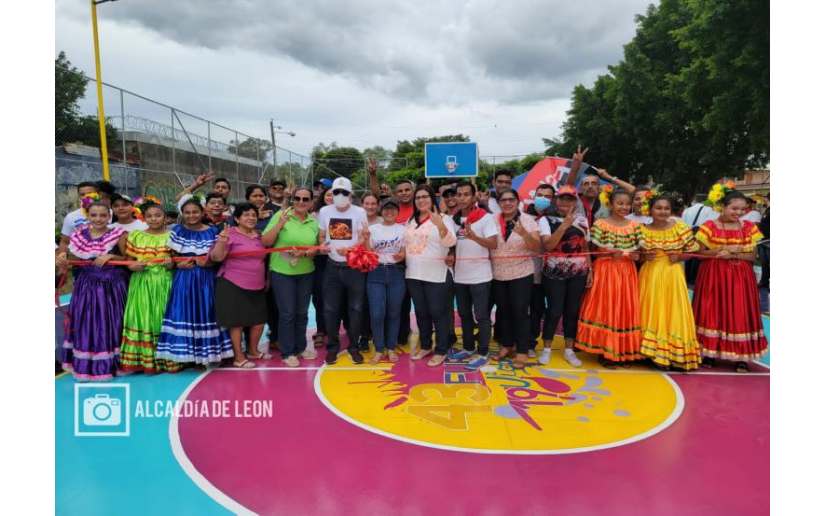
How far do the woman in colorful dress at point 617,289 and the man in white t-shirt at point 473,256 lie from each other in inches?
39.7

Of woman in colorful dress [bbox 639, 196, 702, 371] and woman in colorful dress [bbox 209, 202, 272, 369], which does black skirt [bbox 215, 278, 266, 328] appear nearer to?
woman in colorful dress [bbox 209, 202, 272, 369]

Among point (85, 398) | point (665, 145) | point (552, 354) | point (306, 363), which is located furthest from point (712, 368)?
point (665, 145)

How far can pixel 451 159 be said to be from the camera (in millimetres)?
12109

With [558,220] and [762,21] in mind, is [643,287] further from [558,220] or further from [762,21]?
[762,21]

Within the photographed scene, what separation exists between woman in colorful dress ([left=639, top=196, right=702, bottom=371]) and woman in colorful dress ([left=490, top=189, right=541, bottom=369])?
3.44ft

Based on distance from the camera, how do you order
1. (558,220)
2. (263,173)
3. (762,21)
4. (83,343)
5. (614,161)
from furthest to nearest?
(614,161) → (263,173) → (762,21) → (558,220) → (83,343)

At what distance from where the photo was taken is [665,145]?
17.9 meters

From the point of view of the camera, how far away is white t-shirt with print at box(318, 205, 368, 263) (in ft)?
14.1

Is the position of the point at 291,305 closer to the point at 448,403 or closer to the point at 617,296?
the point at 448,403

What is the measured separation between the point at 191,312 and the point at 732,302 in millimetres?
4873

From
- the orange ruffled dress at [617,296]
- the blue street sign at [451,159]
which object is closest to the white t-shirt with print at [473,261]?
the orange ruffled dress at [617,296]

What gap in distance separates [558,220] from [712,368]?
6.49 ft

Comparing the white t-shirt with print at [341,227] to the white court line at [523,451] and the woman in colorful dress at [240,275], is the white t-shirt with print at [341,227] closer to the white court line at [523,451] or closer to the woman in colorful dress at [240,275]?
the woman in colorful dress at [240,275]

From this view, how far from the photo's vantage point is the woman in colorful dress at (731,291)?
4137mm
